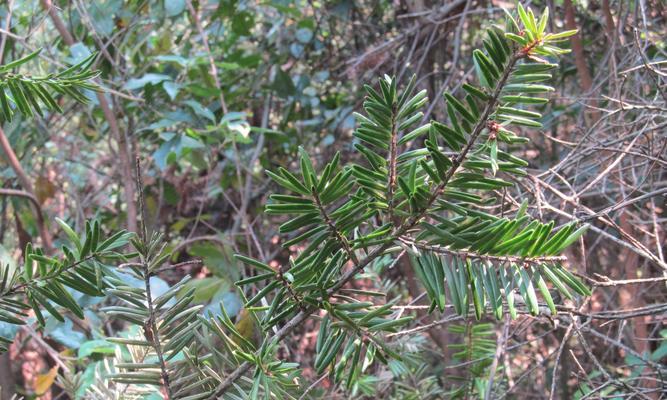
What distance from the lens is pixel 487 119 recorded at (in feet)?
1.14

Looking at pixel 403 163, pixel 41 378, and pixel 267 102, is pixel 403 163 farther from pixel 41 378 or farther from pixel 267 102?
pixel 267 102

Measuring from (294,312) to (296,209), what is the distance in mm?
89

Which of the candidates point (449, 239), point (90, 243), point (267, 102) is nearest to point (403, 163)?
point (449, 239)

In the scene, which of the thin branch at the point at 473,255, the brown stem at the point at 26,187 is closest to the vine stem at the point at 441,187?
the thin branch at the point at 473,255

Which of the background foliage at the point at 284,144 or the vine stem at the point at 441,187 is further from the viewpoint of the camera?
the background foliage at the point at 284,144

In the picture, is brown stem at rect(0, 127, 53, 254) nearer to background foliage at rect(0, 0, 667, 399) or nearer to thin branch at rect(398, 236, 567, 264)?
background foliage at rect(0, 0, 667, 399)

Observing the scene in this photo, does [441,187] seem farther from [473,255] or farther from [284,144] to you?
[284,144]

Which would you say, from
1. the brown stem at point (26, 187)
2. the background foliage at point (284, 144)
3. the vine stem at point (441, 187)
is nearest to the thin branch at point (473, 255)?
the vine stem at point (441, 187)

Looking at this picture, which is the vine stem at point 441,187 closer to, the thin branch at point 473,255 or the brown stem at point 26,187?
the thin branch at point 473,255

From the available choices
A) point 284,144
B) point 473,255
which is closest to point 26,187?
point 284,144

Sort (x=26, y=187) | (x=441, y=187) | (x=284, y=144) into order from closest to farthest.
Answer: (x=441, y=187)
(x=26, y=187)
(x=284, y=144)

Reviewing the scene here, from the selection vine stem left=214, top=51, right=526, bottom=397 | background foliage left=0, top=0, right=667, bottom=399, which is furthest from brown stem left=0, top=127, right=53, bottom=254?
vine stem left=214, top=51, right=526, bottom=397

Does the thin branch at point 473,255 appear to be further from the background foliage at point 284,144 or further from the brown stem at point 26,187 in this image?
the brown stem at point 26,187

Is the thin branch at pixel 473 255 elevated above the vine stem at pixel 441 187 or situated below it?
below
